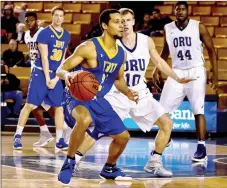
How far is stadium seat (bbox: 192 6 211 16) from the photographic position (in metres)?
17.4

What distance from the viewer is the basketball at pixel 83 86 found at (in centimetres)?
696

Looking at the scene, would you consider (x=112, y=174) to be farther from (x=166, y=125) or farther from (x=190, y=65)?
(x=190, y=65)

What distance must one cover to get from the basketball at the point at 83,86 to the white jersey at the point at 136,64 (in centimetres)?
132

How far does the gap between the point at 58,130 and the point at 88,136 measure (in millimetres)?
2716

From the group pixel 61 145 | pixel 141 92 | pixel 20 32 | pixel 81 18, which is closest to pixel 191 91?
pixel 141 92

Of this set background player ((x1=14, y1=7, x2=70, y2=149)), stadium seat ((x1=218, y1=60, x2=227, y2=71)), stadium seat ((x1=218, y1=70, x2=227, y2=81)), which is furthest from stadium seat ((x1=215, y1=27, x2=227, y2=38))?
background player ((x1=14, y1=7, x2=70, y2=149))

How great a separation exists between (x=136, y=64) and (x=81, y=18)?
10129mm

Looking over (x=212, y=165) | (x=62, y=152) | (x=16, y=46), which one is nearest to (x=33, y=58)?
(x=62, y=152)

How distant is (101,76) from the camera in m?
7.39

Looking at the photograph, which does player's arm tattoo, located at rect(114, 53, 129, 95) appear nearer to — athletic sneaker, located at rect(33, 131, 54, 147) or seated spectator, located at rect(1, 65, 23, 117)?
athletic sneaker, located at rect(33, 131, 54, 147)

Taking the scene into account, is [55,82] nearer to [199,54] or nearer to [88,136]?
[199,54]

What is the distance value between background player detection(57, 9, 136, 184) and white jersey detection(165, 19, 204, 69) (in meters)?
2.25

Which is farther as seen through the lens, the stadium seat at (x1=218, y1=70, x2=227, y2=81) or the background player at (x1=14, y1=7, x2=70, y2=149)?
the stadium seat at (x1=218, y1=70, x2=227, y2=81)

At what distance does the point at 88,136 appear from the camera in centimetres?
808
